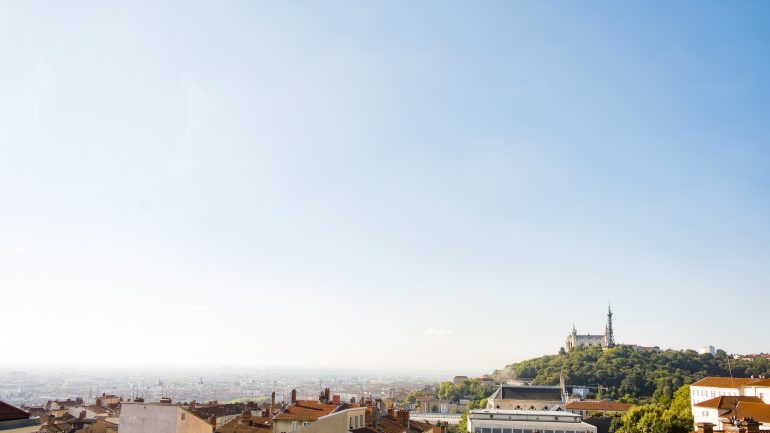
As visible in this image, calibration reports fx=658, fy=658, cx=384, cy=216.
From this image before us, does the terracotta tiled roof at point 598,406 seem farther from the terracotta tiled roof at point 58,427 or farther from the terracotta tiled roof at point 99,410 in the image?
the terracotta tiled roof at point 58,427

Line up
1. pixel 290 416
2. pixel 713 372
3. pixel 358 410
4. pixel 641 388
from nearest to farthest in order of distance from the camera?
pixel 358 410 < pixel 290 416 < pixel 641 388 < pixel 713 372

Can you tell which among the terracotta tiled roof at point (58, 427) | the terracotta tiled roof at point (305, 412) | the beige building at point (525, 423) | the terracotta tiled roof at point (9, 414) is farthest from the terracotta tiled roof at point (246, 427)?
the terracotta tiled roof at point (9, 414)

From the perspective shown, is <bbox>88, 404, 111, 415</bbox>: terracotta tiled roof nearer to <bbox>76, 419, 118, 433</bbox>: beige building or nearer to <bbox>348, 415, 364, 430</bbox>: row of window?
<bbox>76, 419, 118, 433</bbox>: beige building

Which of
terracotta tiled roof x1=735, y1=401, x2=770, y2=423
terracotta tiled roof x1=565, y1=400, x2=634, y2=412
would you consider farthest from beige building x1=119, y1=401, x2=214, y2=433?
terracotta tiled roof x1=565, y1=400, x2=634, y2=412

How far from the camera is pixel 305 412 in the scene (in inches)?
1906

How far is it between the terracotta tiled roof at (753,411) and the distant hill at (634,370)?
86.6m

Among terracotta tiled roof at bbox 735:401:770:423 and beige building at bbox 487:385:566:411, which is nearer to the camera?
terracotta tiled roof at bbox 735:401:770:423

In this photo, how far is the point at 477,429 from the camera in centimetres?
6488

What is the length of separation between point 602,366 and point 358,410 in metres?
157

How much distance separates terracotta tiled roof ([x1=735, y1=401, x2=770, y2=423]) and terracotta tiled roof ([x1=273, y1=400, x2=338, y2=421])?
1431 inches

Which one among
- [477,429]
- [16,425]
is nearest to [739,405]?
[477,429]

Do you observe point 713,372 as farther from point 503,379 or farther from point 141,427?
point 141,427

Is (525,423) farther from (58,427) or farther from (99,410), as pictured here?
(99,410)

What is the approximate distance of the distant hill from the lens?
15875cm
